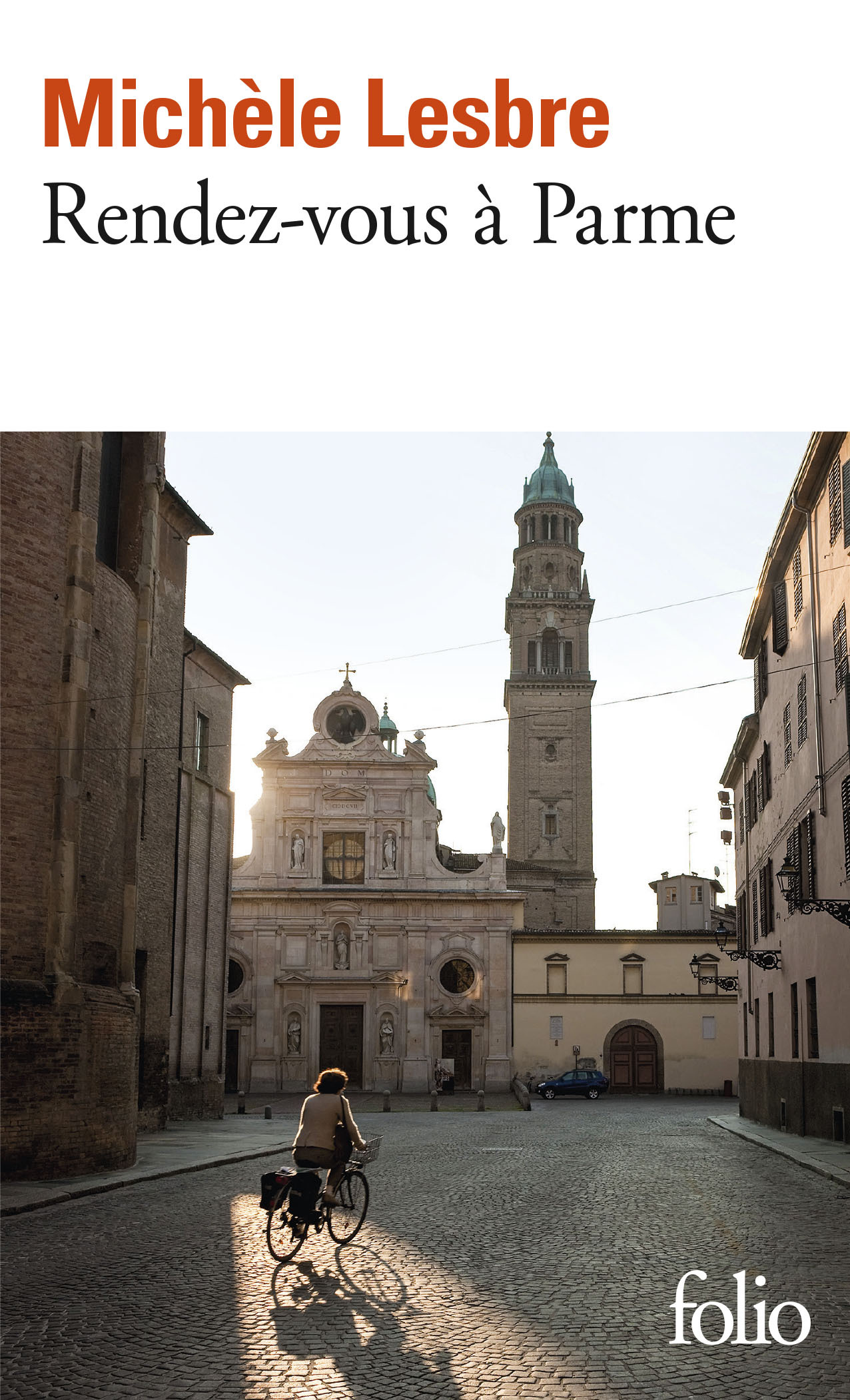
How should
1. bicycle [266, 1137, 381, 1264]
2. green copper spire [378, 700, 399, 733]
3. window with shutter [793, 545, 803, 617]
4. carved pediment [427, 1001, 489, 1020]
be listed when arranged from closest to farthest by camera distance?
bicycle [266, 1137, 381, 1264]
window with shutter [793, 545, 803, 617]
carved pediment [427, 1001, 489, 1020]
green copper spire [378, 700, 399, 733]

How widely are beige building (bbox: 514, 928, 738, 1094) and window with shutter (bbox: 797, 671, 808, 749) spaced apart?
32009 millimetres

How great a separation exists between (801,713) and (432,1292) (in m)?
19.7

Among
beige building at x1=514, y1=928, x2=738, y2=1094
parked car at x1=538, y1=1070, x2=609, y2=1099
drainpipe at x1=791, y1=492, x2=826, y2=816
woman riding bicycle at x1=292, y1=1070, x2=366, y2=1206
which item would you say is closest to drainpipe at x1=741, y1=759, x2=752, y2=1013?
drainpipe at x1=791, y1=492, x2=826, y2=816

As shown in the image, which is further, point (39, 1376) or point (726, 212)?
point (39, 1376)

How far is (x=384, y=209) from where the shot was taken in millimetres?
5906

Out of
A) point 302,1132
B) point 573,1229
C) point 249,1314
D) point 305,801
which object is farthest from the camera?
point 305,801

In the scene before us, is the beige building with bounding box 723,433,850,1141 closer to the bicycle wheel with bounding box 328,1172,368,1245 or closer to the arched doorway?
the bicycle wheel with bounding box 328,1172,368,1245

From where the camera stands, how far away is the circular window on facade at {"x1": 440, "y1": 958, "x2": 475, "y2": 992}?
186ft

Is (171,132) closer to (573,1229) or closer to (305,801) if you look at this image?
(573,1229)

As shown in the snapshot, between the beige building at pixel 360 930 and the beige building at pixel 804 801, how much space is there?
20.2 metres

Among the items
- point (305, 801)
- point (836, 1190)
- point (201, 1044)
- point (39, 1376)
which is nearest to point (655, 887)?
point (305, 801)

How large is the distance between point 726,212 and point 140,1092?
23.4m

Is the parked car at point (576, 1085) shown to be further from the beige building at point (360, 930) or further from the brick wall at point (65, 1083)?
the brick wall at point (65, 1083)

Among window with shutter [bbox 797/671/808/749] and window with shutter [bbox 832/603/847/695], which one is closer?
window with shutter [bbox 832/603/847/695]
